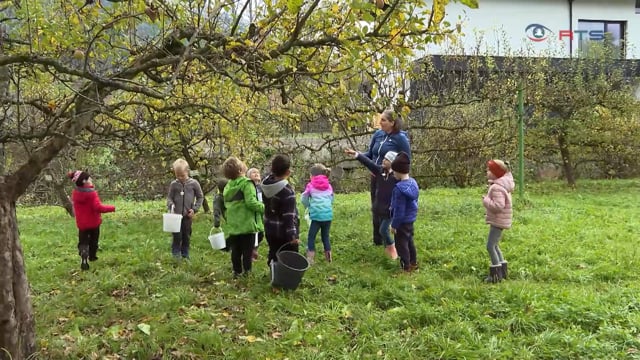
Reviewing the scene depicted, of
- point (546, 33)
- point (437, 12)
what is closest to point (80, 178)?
point (437, 12)

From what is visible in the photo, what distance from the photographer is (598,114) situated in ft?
45.4

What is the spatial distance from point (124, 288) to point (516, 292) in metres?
3.99

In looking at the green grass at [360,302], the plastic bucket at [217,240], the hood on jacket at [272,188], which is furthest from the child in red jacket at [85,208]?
the hood on jacket at [272,188]

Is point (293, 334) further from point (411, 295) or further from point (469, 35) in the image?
point (469, 35)

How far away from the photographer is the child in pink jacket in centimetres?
543

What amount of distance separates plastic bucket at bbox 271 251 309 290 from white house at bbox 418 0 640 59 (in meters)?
15.4

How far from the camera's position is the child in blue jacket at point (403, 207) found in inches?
227

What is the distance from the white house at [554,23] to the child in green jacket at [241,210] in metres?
15.0

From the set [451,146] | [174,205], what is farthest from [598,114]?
[174,205]

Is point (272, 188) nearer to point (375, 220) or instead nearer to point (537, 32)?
point (375, 220)

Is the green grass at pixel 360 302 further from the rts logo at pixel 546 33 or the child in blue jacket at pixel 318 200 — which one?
the rts logo at pixel 546 33

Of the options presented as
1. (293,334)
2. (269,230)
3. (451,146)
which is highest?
(451,146)

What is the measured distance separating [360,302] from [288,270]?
76 centimetres

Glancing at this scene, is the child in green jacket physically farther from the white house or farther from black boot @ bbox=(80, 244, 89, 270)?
the white house
